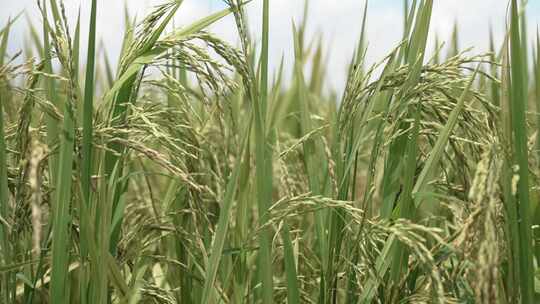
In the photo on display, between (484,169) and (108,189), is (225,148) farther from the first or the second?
(484,169)

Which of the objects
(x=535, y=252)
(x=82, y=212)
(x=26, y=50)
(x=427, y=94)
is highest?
(x=26, y=50)

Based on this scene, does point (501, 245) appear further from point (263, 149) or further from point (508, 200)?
point (263, 149)

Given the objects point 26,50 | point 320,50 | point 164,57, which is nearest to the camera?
point 164,57

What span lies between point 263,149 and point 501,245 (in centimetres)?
44

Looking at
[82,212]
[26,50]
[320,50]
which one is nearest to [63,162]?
[82,212]

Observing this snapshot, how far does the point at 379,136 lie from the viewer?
133 centimetres

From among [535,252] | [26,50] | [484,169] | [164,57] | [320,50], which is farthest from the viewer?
[320,50]

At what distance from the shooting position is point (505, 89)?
1.16 meters

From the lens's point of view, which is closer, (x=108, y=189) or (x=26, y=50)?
(x=108, y=189)

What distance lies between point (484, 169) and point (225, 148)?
829 mm

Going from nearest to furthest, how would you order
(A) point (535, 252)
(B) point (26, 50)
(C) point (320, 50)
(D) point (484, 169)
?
1. (D) point (484, 169)
2. (A) point (535, 252)
3. (B) point (26, 50)
4. (C) point (320, 50)

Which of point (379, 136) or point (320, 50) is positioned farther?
point (320, 50)

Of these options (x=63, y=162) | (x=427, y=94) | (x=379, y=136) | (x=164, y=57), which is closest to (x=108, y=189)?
(x=63, y=162)

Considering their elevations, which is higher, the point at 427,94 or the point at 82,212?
the point at 427,94
